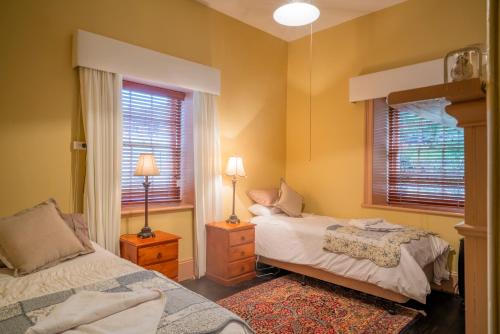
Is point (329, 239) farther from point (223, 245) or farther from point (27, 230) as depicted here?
point (27, 230)

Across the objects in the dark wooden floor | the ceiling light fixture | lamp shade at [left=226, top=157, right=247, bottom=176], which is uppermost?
the ceiling light fixture

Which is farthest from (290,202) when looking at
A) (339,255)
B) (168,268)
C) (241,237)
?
(168,268)

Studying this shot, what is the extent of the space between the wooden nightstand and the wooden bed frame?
1.27 feet

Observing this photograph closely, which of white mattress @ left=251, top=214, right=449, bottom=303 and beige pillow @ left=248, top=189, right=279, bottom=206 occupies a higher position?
beige pillow @ left=248, top=189, right=279, bottom=206

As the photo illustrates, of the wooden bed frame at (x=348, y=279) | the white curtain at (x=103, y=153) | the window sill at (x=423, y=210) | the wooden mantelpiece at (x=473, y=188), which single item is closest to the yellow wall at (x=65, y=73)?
the white curtain at (x=103, y=153)

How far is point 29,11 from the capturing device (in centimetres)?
255

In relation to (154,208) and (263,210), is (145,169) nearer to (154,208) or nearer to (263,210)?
(154,208)

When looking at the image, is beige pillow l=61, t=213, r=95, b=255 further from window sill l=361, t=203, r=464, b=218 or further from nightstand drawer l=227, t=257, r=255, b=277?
window sill l=361, t=203, r=464, b=218

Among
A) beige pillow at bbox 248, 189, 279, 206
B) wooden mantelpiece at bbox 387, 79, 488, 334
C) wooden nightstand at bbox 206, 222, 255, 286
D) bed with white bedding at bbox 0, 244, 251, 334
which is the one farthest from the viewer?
beige pillow at bbox 248, 189, 279, 206

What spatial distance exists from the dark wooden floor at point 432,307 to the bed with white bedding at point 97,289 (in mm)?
1371

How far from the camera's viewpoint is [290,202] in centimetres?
414

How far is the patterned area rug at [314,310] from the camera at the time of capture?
2.52 metres

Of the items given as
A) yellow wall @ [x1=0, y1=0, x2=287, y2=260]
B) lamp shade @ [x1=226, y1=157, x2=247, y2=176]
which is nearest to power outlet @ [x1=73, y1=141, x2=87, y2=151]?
yellow wall @ [x1=0, y1=0, x2=287, y2=260]

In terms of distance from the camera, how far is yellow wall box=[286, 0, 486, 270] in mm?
3350
